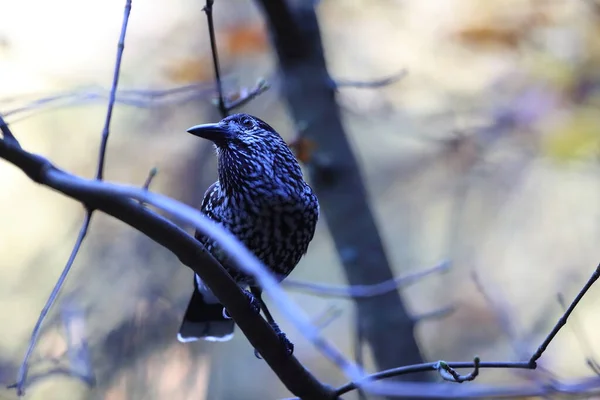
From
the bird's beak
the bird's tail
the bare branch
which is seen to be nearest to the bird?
the bird's beak

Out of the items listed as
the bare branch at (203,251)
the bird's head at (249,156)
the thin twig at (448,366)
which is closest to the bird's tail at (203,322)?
the bird's head at (249,156)

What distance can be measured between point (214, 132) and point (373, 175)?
4.37 m

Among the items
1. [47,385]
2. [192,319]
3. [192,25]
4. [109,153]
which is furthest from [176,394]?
[192,25]

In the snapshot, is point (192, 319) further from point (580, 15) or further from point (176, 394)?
point (580, 15)

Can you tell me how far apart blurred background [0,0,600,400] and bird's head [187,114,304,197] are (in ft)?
1.34

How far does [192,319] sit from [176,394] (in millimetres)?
934

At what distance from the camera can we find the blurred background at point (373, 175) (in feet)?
16.6

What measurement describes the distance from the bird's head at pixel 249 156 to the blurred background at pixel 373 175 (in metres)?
0.41

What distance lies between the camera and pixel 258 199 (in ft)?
10.9

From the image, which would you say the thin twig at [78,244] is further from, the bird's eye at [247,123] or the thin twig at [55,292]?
the bird's eye at [247,123]

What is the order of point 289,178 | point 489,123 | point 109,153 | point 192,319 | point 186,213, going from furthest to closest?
point 109,153 → point 489,123 → point 192,319 → point 289,178 → point 186,213

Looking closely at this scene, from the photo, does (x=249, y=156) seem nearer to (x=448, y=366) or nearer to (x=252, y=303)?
(x=252, y=303)

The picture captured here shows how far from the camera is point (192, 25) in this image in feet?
22.6

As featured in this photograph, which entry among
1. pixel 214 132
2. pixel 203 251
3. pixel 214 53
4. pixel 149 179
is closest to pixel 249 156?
pixel 214 132
